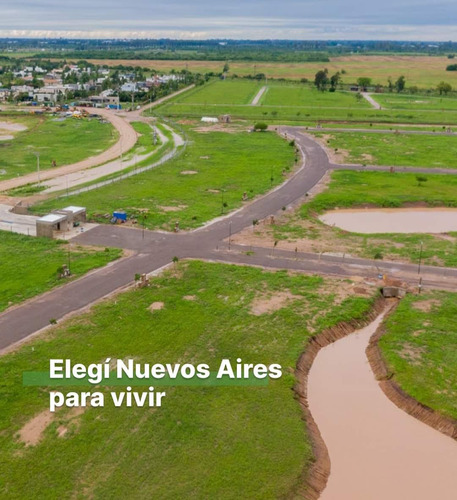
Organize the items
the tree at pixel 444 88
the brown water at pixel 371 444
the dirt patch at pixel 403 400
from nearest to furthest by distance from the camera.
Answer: the brown water at pixel 371 444, the dirt patch at pixel 403 400, the tree at pixel 444 88

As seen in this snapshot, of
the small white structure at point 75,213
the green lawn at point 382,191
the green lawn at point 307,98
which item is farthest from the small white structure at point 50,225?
the green lawn at point 307,98

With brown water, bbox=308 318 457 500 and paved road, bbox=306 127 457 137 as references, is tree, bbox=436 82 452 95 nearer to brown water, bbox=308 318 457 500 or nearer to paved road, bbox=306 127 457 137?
paved road, bbox=306 127 457 137

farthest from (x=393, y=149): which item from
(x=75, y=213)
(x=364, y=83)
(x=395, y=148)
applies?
(x=364, y=83)

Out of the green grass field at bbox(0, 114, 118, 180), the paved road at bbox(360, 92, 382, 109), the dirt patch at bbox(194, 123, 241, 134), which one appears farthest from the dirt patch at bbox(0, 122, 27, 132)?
the paved road at bbox(360, 92, 382, 109)

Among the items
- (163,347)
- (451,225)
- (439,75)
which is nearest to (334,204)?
(451,225)

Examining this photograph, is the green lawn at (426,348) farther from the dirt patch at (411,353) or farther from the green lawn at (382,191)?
the green lawn at (382,191)

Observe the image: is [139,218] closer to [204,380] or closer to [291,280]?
[291,280]

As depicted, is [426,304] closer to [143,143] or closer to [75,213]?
[75,213]
